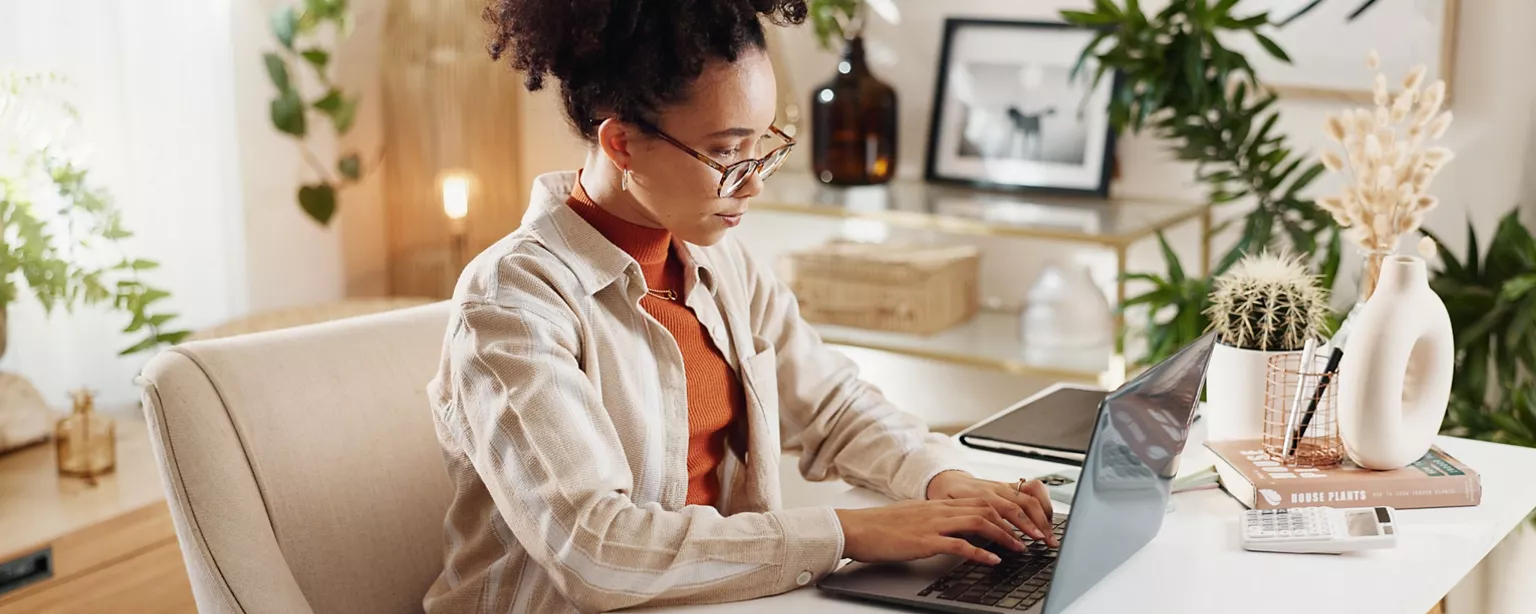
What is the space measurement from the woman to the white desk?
73mm

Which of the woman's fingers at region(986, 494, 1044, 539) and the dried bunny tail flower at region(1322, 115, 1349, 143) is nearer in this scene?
the woman's fingers at region(986, 494, 1044, 539)

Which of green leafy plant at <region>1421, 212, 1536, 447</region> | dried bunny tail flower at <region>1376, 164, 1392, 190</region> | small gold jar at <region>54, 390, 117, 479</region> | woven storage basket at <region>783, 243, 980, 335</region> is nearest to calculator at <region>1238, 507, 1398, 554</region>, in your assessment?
dried bunny tail flower at <region>1376, 164, 1392, 190</region>

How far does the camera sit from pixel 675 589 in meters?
1.29

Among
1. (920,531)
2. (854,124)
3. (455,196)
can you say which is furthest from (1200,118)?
(455,196)

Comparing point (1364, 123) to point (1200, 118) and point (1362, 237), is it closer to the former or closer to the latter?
point (1362, 237)

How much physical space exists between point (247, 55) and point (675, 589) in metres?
2.57

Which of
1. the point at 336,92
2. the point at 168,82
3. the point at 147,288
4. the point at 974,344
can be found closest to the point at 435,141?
the point at 336,92

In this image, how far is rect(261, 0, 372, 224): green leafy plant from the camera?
3395 millimetres

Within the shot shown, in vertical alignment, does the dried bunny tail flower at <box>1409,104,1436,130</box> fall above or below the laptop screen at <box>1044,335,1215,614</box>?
above

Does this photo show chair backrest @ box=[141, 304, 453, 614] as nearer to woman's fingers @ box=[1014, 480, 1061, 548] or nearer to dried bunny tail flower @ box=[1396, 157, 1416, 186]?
woman's fingers @ box=[1014, 480, 1061, 548]

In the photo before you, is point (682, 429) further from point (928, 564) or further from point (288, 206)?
point (288, 206)

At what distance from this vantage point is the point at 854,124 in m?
3.24

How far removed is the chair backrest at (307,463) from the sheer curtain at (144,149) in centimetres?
162

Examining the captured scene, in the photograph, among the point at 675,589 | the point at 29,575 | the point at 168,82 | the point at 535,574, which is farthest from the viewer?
the point at 168,82
